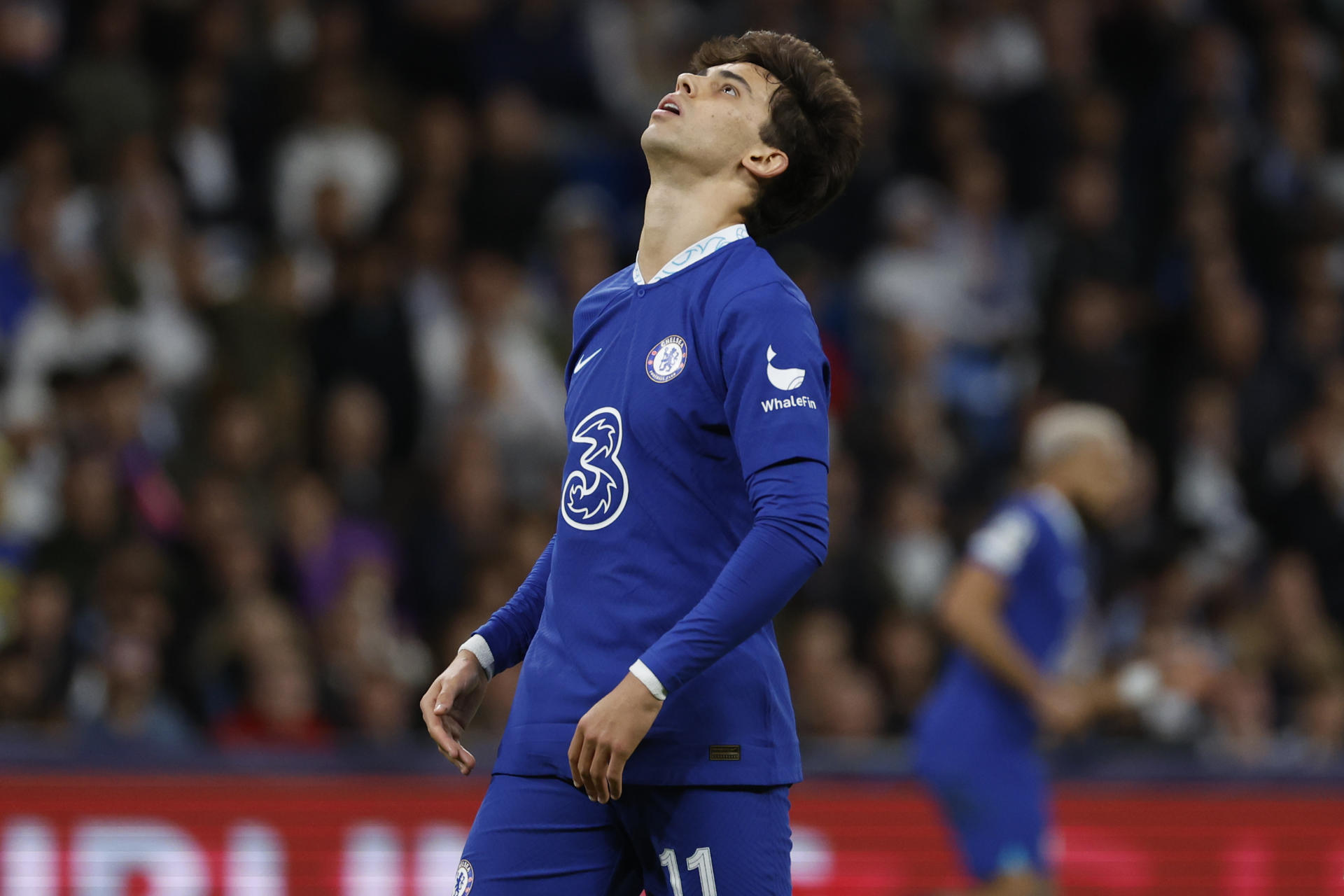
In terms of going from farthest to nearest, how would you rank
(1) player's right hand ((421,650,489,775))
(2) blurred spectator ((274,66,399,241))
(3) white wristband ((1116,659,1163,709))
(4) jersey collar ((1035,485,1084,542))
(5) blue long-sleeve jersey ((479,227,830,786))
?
1. (2) blurred spectator ((274,66,399,241))
2. (4) jersey collar ((1035,485,1084,542))
3. (3) white wristband ((1116,659,1163,709))
4. (1) player's right hand ((421,650,489,775))
5. (5) blue long-sleeve jersey ((479,227,830,786))

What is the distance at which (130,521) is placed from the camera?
826 cm

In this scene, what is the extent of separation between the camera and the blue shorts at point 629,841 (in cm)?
325

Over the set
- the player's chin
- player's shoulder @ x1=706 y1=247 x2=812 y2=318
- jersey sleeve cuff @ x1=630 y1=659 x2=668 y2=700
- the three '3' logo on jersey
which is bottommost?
jersey sleeve cuff @ x1=630 y1=659 x2=668 y2=700

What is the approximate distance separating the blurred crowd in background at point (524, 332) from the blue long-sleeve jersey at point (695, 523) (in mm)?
3752

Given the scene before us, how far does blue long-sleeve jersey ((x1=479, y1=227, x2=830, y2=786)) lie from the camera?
316 cm

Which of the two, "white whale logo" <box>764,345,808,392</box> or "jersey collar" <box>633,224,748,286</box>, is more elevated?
"jersey collar" <box>633,224,748,286</box>

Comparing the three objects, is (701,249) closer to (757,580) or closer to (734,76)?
(734,76)

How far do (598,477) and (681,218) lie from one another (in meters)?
0.58

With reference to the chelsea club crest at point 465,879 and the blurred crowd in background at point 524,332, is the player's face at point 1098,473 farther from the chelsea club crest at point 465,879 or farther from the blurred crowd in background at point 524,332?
the chelsea club crest at point 465,879

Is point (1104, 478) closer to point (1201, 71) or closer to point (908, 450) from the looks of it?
point (908, 450)

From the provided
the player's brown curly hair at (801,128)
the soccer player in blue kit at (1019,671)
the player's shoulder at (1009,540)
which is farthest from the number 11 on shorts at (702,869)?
the player's shoulder at (1009,540)

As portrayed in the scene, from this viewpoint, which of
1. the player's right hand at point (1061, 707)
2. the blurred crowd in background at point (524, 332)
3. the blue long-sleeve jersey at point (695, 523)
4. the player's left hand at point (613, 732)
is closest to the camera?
the player's left hand at point (613, 732)

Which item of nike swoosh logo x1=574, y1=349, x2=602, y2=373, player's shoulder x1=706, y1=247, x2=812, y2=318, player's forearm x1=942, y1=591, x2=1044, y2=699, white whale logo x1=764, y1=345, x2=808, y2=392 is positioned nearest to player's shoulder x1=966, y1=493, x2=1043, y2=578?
player's forearm x1=942, y1=591, x2=1044, y2=699

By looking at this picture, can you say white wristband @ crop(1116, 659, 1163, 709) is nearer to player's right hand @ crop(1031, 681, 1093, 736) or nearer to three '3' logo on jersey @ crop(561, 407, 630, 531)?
player's right hand @ crop(1031, 681, 1093, 736)
